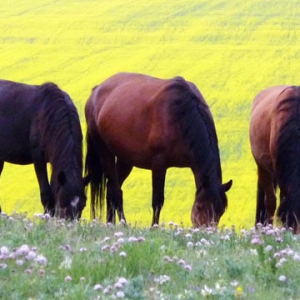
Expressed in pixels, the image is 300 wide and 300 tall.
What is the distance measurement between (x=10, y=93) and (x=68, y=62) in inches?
1183

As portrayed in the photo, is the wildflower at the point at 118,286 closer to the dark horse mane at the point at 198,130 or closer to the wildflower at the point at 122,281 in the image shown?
the wildflower at the point at 122,281

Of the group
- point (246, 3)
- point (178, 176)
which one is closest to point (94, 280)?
point (178, 176)

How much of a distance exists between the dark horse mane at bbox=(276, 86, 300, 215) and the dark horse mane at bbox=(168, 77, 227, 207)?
906 millimetres

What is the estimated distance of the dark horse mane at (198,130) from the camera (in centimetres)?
1088

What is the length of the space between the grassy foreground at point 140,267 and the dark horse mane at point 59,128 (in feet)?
13.6

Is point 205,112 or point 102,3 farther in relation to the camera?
point 102,3

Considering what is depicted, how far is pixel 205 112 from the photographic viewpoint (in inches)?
450

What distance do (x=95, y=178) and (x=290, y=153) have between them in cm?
414

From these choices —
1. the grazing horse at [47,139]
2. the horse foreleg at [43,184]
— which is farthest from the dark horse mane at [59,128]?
the horse foreleg at [43,184]

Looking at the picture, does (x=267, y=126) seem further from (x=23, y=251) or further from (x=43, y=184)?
(x=23, y=251)

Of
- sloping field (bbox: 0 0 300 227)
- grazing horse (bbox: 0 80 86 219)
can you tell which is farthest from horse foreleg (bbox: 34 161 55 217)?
sloping field (bbox: 0 0 300 227)

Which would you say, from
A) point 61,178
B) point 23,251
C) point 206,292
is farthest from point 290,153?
point 206,292

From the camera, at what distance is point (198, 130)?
37.0 ft

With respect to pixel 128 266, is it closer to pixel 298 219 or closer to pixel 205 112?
pixel 298 219
